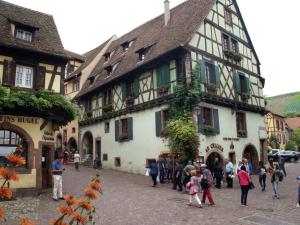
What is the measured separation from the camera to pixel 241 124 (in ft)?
75.6

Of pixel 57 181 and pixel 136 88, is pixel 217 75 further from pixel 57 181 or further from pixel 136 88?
pixel 57 181

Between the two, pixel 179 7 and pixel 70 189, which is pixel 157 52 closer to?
pixel 179 7

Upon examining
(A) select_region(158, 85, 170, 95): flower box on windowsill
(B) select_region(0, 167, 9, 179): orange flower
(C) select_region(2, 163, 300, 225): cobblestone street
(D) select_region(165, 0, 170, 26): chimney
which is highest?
(D) select_region(165, 0, 170, 26): chimney

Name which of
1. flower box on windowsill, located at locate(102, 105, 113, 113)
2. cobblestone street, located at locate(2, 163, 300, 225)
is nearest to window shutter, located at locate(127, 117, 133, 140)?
flower box on windowsill, located at locate(102, 105, 113, 113)

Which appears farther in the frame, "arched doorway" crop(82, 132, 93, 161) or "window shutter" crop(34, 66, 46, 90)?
"arched doorway" crop(82, 132, 93, 161)

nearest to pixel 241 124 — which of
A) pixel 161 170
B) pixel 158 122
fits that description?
pixel 158 122

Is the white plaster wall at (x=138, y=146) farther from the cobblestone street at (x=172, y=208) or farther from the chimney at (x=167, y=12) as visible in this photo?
the chimney at (x=167, y=12)

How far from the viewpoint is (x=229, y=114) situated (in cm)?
2155

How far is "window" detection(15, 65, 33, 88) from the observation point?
50.3ft

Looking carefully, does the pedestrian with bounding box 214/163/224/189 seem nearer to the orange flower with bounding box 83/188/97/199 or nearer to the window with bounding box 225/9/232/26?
the window with bounding box 225/9/232/26

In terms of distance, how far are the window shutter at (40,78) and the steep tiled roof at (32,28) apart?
2.91 ft

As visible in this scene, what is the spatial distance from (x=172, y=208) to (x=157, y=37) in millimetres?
15177

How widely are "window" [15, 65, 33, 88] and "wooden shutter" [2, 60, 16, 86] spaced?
0.28 m

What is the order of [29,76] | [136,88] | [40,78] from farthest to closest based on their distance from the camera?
[136,88], [40,78], [29,76]
